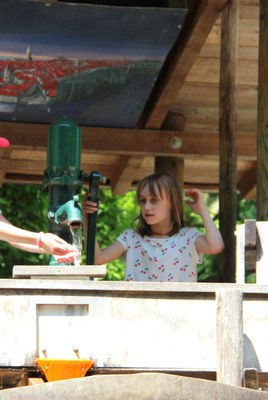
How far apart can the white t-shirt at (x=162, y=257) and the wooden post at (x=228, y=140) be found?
66 centimetres

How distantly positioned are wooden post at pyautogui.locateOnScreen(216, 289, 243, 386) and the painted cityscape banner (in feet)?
→ 8.61

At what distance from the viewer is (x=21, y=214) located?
44.0 ft

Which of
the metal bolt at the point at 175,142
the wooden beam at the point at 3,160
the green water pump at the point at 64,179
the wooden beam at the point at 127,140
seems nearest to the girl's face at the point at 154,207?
the green water pump at the point at 64,179

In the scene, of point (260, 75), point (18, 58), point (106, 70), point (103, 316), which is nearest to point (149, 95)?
point (106, 70)

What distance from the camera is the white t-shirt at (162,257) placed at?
6.27m

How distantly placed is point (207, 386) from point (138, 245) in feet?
6.23

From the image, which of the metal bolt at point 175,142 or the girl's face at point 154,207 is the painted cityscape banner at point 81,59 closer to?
the metal bolt at point 175,142

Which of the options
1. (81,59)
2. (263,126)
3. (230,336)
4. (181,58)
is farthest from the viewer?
(81,59)

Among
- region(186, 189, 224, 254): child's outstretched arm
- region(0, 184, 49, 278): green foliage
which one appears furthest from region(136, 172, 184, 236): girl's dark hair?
region(0, 184, 49, 278): green foliage

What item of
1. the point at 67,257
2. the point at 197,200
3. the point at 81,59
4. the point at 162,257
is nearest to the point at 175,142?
the point at 81,59

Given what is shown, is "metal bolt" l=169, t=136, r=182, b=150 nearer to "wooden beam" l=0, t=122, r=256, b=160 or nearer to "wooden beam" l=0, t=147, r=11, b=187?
"wooden beam" l=0, t=122, r=256, b=160

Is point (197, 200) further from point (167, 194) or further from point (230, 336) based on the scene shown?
point (230, 336)

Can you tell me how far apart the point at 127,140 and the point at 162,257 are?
271 cm

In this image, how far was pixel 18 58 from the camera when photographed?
305 inches
